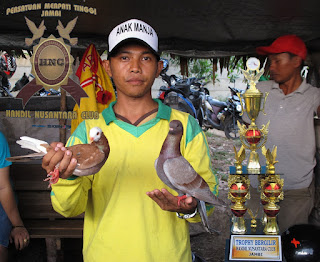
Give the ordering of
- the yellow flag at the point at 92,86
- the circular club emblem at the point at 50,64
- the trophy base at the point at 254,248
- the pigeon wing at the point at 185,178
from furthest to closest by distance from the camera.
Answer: the yellow flag at the point at 92,86 < the circular club emblem at the point at 50,64 < the trophy base at the point at 254,248 < the pigeon wing at the point at 185,178

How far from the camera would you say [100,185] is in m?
1.68

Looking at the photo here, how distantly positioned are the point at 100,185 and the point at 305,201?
2.13 meters

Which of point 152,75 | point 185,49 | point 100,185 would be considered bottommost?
point 100,185

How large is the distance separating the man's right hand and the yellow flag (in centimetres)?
257

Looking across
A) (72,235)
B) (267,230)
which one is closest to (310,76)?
(267,230)

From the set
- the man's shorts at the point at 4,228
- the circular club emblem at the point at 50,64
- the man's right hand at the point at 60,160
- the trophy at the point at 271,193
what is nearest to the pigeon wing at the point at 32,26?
the circular club emblem at the point at 50,64

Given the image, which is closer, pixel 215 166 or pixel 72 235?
pixel 72 235

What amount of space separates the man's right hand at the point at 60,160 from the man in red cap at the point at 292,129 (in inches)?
87.9

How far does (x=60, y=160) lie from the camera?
4.33 ft

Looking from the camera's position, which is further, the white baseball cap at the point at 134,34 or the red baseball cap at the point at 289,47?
the red baseball cap at the point at 289,47

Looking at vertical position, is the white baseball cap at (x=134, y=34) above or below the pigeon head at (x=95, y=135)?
above

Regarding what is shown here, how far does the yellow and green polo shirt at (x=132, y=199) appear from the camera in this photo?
5.26 feet

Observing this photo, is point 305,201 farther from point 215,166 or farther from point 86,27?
point 215,166

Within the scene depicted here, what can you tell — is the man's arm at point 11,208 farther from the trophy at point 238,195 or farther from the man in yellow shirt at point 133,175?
Result: the trophy at point 238,195
